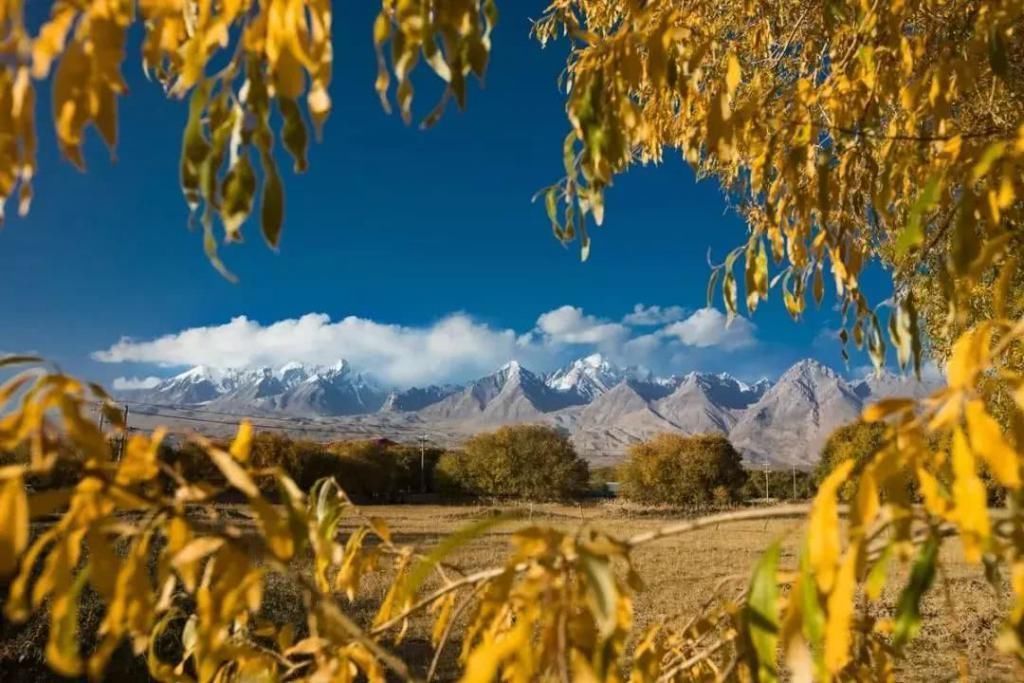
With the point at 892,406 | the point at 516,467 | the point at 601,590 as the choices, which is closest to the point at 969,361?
the point at 892,406

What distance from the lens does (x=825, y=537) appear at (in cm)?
61

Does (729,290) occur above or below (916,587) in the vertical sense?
above

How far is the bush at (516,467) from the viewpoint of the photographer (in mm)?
54375

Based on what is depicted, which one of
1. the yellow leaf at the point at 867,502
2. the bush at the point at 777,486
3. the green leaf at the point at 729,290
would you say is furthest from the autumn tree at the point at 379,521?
the bush at the point at 777,486

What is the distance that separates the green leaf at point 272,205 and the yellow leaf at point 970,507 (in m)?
0.68

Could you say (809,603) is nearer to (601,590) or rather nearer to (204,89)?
(601,590)

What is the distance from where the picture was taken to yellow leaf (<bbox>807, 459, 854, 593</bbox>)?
0.60m

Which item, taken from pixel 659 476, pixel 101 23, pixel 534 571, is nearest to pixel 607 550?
pixel 534 571

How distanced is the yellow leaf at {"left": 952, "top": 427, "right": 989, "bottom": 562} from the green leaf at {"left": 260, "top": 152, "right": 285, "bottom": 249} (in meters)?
0.68

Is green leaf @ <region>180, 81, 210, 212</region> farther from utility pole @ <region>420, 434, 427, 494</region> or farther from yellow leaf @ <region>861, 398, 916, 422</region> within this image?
utility pole @ <region>420, 434, 427, 494</region>

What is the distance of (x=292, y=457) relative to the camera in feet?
143

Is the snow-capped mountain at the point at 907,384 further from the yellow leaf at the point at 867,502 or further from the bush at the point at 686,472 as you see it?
the bush at the point at 686,472

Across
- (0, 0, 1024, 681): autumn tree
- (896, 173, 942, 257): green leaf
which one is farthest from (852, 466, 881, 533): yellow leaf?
(896, 173, 942, 257): green leaf

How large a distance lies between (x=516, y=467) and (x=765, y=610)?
54891mm
